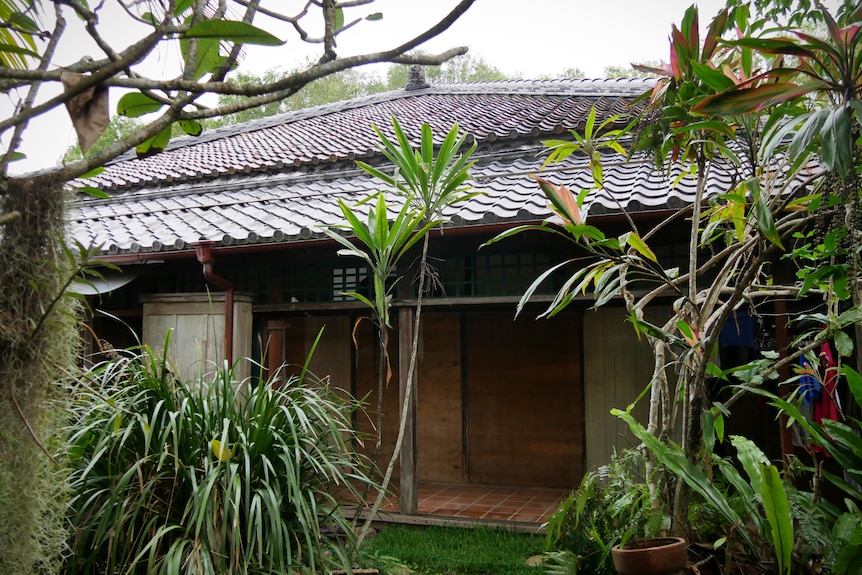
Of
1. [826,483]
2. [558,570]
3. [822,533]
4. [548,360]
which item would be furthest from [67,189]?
[548,360]

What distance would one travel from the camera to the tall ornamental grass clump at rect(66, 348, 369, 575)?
2555 mm

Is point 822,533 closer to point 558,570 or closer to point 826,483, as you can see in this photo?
point 558,570

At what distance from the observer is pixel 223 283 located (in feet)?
18.7

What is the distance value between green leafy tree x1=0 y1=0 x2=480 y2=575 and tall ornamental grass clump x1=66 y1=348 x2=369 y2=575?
2.41 ft

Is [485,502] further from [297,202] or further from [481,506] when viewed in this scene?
[297,202]

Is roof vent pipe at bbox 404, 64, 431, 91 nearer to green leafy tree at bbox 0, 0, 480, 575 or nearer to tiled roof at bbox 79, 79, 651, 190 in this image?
tiled roof at bbox 79, 79, 651, 190

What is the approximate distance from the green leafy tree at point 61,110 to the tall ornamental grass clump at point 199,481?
28.9 inches

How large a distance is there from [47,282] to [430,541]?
394 centimetres

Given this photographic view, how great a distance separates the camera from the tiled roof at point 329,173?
5.31 m

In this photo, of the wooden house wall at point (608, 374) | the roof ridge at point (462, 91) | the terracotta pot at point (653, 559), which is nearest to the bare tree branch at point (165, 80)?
the terracotta pot at point (653, 559)

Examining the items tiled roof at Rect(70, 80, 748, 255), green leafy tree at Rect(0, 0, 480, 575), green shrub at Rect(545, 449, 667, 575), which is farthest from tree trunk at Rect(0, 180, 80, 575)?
tiled roof at Rect(70, 80, 748, 255)

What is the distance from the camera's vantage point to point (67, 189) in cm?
154

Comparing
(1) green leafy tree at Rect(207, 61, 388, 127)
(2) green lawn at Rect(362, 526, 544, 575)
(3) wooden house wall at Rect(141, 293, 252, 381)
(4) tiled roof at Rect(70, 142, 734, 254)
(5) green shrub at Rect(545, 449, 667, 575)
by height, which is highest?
(1) green leafy tree at Rect(207, 61, 388, 127)

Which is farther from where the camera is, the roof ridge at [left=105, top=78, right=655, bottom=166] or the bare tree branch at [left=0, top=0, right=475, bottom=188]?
the roof ridge at [left=105, top=78, right=655, bottom=166]
